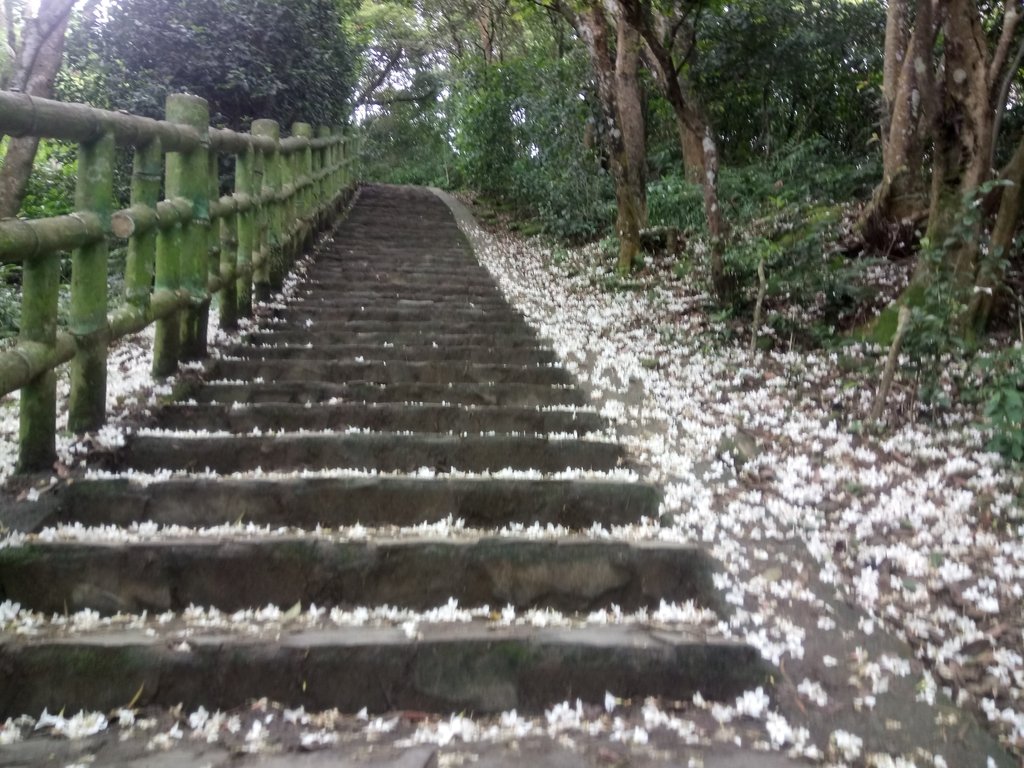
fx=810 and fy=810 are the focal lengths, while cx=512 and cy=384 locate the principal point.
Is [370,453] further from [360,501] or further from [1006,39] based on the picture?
[1006,39]

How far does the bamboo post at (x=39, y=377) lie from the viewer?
106 inches

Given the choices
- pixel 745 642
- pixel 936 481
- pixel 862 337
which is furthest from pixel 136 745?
pixel 862 337

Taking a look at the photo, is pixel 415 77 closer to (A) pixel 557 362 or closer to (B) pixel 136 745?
(A) pixel 557 362

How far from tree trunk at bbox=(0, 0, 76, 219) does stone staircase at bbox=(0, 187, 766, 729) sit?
14.3ft

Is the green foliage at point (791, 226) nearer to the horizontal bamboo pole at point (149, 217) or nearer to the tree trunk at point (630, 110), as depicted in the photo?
the tree trunk at point (630, 110)

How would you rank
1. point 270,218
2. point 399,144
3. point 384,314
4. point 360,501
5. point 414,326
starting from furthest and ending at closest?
point 399,144 < point 270,218 < point 384,314 < point 414,326 < point 360,501

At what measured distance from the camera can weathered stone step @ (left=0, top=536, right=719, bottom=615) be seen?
7.93 ft

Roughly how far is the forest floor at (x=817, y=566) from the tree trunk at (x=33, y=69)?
3.10 metres

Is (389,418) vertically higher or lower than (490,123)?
lower

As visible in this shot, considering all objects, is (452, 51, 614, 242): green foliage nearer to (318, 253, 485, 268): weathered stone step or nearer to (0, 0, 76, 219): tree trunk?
(318, 253, 485, 268): weathered stone step

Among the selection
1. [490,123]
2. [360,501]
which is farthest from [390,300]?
[490,123]

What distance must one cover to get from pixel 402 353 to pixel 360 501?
2.18m

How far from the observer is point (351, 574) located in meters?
2.53

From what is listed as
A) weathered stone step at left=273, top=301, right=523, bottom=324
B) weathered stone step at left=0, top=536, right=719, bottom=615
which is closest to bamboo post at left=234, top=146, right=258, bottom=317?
weathered stone step at left=273, top=301, right=523, bottom=324
